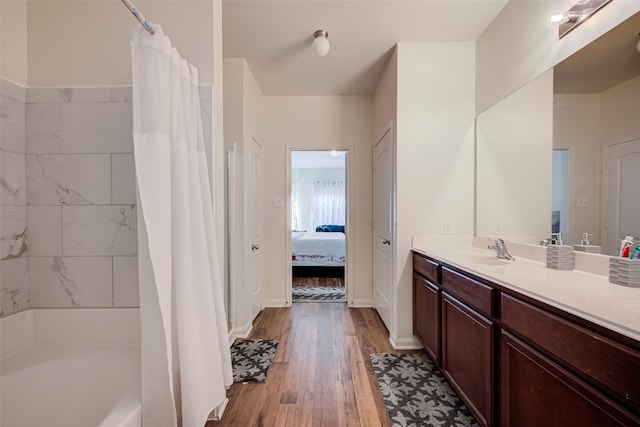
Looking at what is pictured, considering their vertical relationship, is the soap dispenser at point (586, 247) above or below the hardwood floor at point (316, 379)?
above

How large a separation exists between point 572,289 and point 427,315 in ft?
3.56

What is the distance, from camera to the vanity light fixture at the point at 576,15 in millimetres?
1333

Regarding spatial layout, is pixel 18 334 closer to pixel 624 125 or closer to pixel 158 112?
pixel 158 112

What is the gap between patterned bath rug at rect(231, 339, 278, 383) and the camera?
1927 mm

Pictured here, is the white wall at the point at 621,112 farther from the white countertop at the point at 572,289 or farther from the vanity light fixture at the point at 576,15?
the white countertop at the point at 572,289

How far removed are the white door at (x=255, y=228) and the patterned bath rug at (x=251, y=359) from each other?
0.47m

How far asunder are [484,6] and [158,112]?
226cm

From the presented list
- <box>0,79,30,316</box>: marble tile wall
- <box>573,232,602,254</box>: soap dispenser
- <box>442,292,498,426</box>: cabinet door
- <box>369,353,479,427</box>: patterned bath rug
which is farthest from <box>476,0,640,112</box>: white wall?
<box>0,79,30,316</box>: marble tile wall

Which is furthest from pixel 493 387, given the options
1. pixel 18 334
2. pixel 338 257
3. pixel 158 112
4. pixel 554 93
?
pixel 338 257

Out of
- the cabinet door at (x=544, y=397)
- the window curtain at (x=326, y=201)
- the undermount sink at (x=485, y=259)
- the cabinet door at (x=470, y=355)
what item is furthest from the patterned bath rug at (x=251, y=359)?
the window curtain at (x=326, y=201)

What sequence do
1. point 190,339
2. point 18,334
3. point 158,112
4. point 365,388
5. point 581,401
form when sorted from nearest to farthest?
1. point 581,401
2. point 158,112
3. point 190,339
4. point 18,334
5. point 365,388

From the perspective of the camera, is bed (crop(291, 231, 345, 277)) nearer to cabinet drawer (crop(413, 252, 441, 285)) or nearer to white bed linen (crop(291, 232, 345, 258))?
white bed linen (crop(291, 232, 345, 258))

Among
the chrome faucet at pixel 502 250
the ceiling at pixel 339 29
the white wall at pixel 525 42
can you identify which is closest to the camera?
the white wall at pixel 525 42

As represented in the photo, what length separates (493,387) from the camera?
1223 mm
